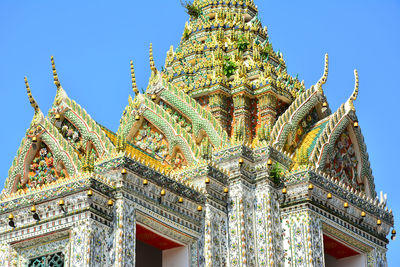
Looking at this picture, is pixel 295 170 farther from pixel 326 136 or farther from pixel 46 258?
pixel 46 258

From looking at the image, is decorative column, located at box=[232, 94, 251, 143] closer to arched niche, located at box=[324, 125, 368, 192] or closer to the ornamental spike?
arched niche, located at box=[324, 125, 368, 192]

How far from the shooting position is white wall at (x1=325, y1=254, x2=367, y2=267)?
1030 inches

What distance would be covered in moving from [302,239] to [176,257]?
2.89 m

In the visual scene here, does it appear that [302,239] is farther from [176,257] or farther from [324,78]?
[324,78]

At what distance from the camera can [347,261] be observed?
2636 cm

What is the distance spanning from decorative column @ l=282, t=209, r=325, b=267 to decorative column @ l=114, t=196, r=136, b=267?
4122 millimetres

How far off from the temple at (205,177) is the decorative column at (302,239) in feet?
0.09

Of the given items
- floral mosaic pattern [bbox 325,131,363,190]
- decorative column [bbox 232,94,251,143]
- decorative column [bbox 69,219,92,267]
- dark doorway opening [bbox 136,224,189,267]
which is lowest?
decorative column [bbox 69,219,92,267]

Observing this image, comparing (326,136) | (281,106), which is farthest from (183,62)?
(326,136)

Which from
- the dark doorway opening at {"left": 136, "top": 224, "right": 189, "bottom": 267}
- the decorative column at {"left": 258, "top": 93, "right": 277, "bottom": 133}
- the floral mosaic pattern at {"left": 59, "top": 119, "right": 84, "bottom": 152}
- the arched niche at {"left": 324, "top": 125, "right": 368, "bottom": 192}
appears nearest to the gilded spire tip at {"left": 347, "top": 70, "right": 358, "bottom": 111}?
the arched niche at {"left": 324, "top": 125, "right": 368, "bottom": 192}

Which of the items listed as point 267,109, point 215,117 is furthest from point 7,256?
point 267,109

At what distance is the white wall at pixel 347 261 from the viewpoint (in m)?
26.2

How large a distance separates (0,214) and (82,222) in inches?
84.4

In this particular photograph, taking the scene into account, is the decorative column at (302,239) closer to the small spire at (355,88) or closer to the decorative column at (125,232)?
the decorative column at (125,232)
